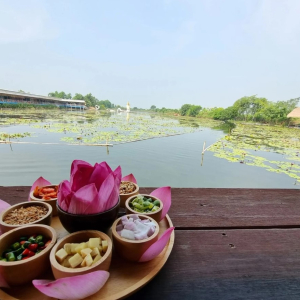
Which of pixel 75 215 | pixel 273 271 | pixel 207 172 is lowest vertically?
pixel 207 172

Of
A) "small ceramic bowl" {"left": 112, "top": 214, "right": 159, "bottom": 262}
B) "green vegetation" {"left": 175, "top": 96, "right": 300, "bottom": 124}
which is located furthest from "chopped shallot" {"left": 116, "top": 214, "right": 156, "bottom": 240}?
"green vegetation" {"left": 175, "top": 96, "right": 300, "bottom": 124}

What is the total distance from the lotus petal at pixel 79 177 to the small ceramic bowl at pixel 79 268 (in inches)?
3.9

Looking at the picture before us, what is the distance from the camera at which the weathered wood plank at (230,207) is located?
59 cm

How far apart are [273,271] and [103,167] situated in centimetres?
46

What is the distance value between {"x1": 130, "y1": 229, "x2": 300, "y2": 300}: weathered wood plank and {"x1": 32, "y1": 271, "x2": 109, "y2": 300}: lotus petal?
102 mm

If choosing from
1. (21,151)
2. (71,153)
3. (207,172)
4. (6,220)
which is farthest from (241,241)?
(21,151)

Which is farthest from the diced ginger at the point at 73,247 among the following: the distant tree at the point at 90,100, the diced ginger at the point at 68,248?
the distant tree at the point at 90,100

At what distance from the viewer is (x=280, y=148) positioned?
693 centimetres

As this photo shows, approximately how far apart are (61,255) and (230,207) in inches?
23.1

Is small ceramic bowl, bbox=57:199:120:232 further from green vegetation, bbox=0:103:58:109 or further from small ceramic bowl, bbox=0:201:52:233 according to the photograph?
green vegetation, bbox=0:103:58:109

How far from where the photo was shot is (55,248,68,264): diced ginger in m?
0.32

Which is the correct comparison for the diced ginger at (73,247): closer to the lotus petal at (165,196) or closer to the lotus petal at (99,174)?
the lotus petal at (99,174)

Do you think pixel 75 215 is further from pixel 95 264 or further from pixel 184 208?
pixel 184 208

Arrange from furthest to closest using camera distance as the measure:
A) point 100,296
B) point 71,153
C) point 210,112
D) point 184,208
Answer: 1. point 210,112
2. point 71,153
3. point 184,208
4. point 100,296
